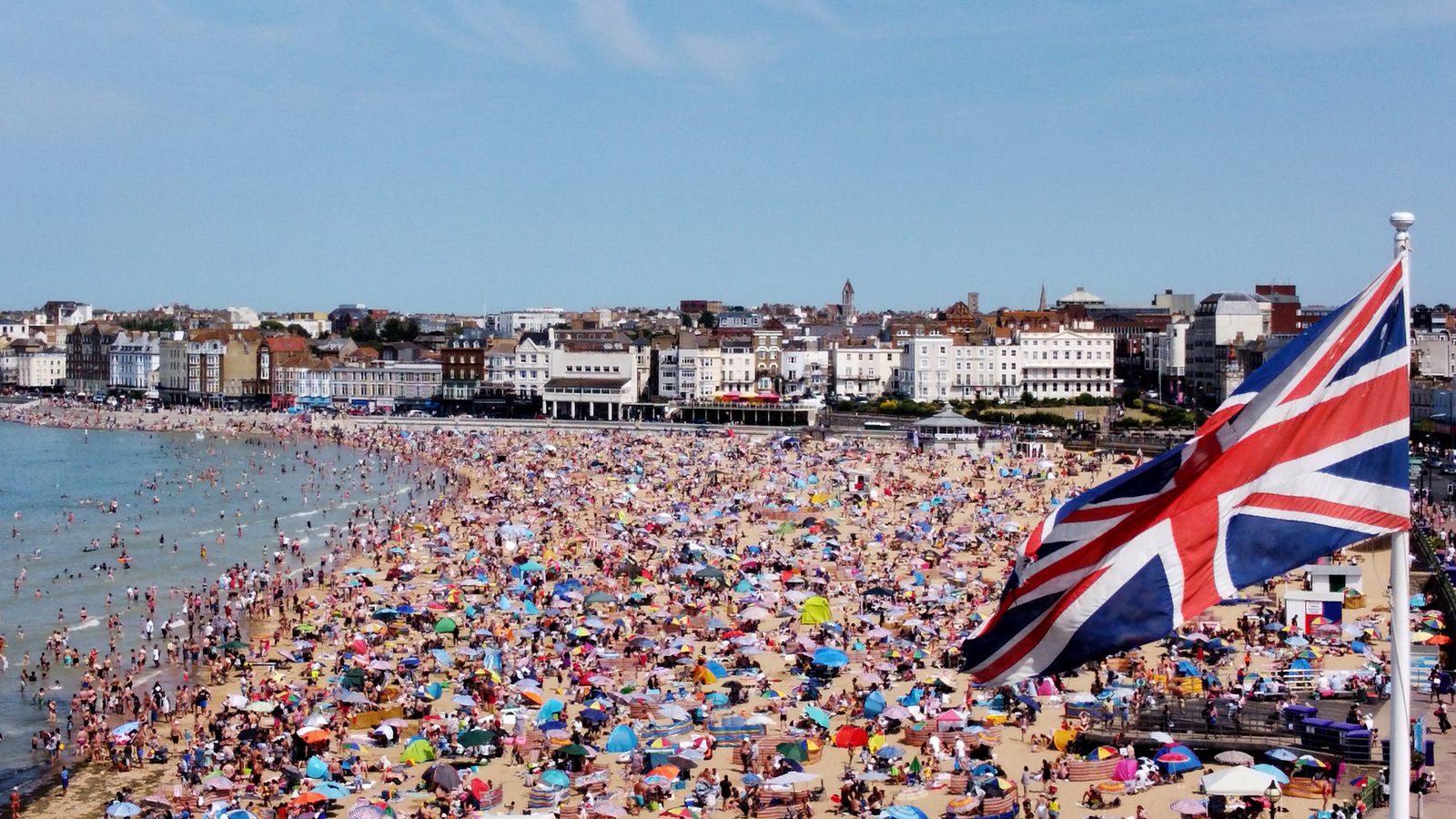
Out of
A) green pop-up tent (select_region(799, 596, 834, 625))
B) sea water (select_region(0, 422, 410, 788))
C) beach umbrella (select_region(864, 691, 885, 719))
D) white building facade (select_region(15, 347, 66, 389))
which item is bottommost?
sea water (select_region(0, 422, 410, 788))

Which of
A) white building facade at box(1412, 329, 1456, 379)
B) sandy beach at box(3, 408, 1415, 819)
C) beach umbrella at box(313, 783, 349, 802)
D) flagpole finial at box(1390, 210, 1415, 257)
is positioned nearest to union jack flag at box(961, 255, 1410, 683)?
flagpole finial at box(1390, 210, 1415, 257)

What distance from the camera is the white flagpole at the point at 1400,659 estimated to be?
5.47 metres

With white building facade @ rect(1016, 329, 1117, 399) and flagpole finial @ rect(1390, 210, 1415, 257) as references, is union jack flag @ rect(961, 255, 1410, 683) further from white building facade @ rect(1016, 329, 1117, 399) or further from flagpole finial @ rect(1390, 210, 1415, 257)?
white building facade @ rect(1016, 329, 1117, 399)

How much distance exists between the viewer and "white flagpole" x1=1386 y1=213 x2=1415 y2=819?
215 inches

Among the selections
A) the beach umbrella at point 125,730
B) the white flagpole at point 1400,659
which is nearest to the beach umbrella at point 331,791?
the beach umbrella at point 125,730

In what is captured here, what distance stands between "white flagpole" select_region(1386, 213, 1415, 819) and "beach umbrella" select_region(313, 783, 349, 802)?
A: 1506cm

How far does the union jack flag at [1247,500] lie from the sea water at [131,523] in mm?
18084

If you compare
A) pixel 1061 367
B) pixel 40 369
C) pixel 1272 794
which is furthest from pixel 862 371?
pixel 40 369

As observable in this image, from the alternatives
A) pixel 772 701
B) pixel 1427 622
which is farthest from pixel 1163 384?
pixel 772 701

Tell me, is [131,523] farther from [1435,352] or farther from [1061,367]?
[1435,352]

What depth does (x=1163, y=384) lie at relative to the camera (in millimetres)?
89312

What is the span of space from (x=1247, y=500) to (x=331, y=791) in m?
14.8

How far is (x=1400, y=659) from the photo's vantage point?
5.49 metres

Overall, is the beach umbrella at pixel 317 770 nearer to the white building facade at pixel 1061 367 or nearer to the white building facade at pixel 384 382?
the white building facade at pixel 1061 367
